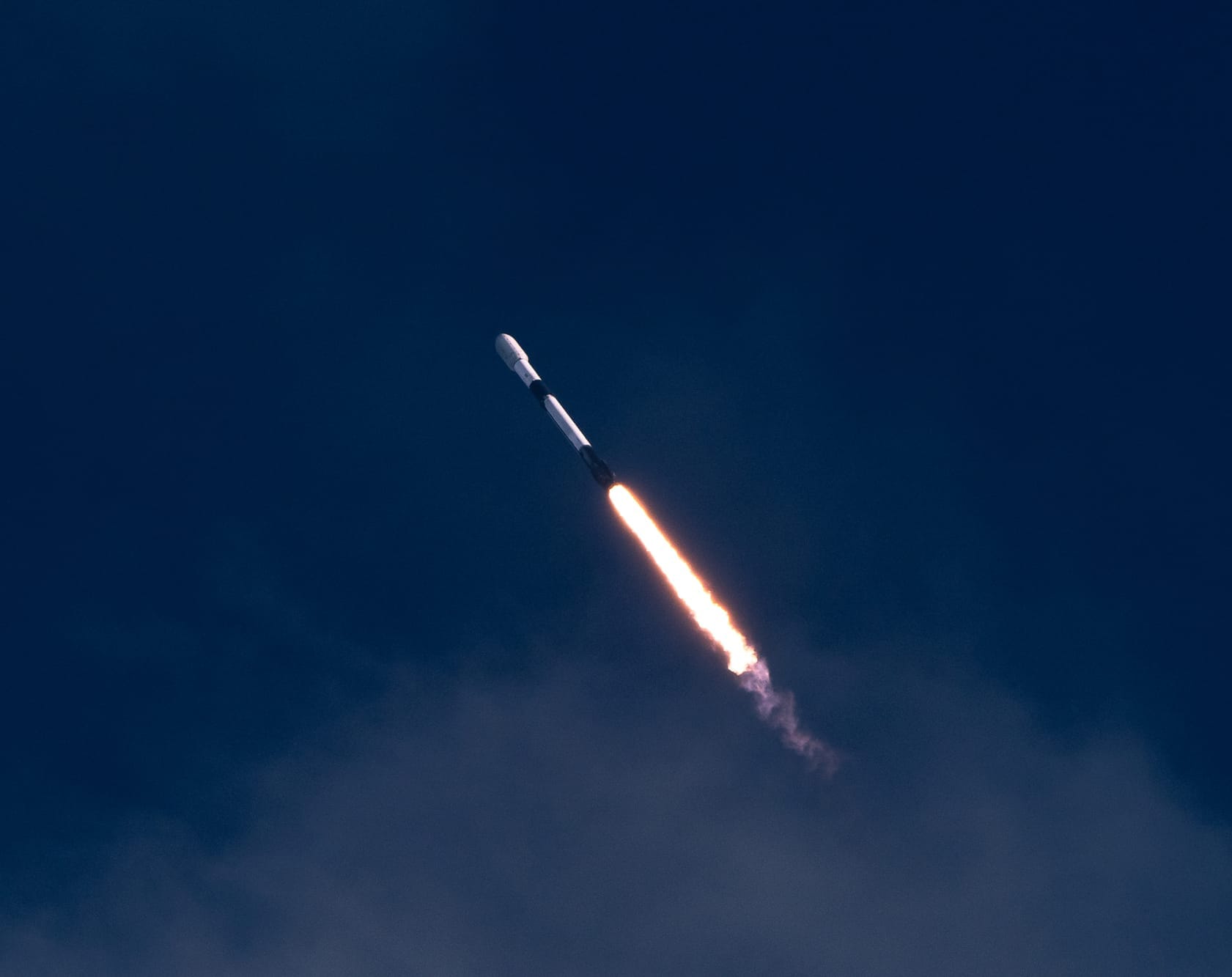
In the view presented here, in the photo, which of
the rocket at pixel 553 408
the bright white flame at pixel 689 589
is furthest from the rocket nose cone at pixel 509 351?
the bright white flame at pixel 689 589

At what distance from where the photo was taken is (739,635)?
200 meters

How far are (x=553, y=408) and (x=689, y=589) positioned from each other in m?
28.1

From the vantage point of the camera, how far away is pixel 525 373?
19375cm

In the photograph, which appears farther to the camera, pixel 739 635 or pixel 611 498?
pixel 739 635

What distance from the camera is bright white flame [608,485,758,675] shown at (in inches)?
7544

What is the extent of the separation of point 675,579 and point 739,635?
11.0 metres

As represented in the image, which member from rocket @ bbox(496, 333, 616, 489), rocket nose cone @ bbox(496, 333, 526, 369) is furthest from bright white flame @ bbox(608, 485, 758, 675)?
rocket nose cone @ bbox(496, 333, 526, 369)

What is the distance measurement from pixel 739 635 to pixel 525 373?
137 ft

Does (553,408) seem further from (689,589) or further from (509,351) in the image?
(689,589)

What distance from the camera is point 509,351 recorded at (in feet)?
639

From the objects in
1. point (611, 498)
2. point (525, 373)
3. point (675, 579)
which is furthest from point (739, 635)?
point (525, 373)

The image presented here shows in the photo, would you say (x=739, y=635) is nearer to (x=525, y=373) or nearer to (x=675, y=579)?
(x=675, y=579)

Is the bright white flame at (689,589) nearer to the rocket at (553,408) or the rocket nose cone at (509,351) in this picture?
the rocket at (553,408)

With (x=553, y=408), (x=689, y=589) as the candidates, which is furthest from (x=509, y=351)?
(x=689, y=589)
